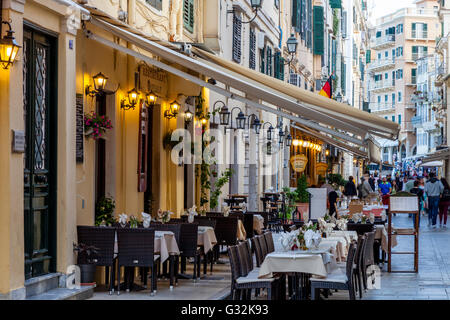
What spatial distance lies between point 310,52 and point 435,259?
25165mm

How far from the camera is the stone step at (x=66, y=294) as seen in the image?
10.7 metres

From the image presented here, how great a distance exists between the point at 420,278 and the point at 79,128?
653cm

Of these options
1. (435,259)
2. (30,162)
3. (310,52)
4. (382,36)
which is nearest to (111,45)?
(30,162)

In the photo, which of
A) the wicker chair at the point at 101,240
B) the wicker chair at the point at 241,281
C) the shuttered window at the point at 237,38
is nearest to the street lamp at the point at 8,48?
the wicker chair at the point at 101,240

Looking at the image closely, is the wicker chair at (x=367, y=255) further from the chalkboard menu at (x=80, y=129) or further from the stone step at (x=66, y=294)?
the chalkboard menu at (x=80, y=129)

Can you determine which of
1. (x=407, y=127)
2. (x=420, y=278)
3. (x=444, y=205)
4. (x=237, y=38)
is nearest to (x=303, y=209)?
(x=237, y=38)

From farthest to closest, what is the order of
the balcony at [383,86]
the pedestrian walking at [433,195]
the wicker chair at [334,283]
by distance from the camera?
the balcony at [383,86] < the pedestrian walking at [433,195] < the wicker chair at [334,283]

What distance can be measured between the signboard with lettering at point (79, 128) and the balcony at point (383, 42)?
103m

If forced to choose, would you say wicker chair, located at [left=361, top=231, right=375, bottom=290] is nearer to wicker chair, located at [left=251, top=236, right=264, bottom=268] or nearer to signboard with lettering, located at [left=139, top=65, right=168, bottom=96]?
wicker chair, located at [left=251, top=236, right=264, bottom=268]

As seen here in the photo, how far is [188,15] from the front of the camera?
19500 mm

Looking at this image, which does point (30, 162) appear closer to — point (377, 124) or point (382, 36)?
point (377, 124)

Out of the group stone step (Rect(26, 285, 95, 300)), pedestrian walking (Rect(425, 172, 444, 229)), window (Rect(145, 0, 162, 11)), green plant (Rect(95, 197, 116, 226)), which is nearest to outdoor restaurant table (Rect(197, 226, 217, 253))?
green plant (Rect(95, 197, 116, 226))

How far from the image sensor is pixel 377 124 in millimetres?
14469

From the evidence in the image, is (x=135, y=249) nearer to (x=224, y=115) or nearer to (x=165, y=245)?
(x=165, y=245)
